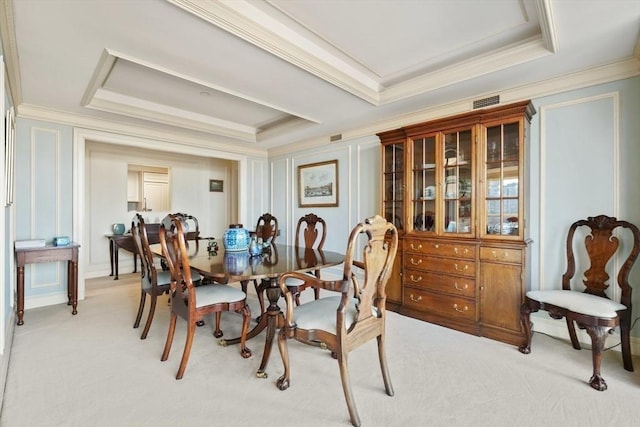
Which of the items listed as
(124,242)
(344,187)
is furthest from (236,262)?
(124,242)

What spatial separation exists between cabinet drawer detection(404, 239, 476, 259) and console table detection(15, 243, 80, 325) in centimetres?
365

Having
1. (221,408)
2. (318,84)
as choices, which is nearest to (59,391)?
(221,408)

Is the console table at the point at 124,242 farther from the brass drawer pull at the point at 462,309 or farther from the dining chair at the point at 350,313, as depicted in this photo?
the brass drawer pull at the point at 462,309

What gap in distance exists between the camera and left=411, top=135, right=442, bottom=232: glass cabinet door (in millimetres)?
3107

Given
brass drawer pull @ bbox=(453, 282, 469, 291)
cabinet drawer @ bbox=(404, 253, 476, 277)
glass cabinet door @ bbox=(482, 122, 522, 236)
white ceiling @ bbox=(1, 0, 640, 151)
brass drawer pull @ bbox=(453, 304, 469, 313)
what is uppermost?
white ceiling @ bbox=(1, 0, 640, 151)

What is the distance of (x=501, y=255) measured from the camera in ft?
8.64

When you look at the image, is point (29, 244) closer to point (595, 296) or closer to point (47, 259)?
point (47, 259)

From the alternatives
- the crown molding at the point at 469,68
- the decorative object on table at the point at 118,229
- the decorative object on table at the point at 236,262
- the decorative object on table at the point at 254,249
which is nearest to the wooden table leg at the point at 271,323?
the decorative object on table at the point at 236,262

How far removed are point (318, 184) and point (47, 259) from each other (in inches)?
137

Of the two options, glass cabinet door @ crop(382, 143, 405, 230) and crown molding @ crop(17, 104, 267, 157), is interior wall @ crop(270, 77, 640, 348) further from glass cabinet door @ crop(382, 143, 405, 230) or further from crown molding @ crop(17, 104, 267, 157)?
crown molding @ crop(17, 104, 267, 157)

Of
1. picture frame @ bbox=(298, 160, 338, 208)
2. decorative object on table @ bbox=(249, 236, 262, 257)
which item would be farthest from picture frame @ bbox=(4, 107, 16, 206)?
picture frame @ bbox=(298, 160, 338, 208)

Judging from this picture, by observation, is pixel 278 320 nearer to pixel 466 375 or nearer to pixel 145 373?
pixel 145 373

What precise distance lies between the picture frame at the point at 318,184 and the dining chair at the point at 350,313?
111 inches

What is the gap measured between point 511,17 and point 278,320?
2728mm
